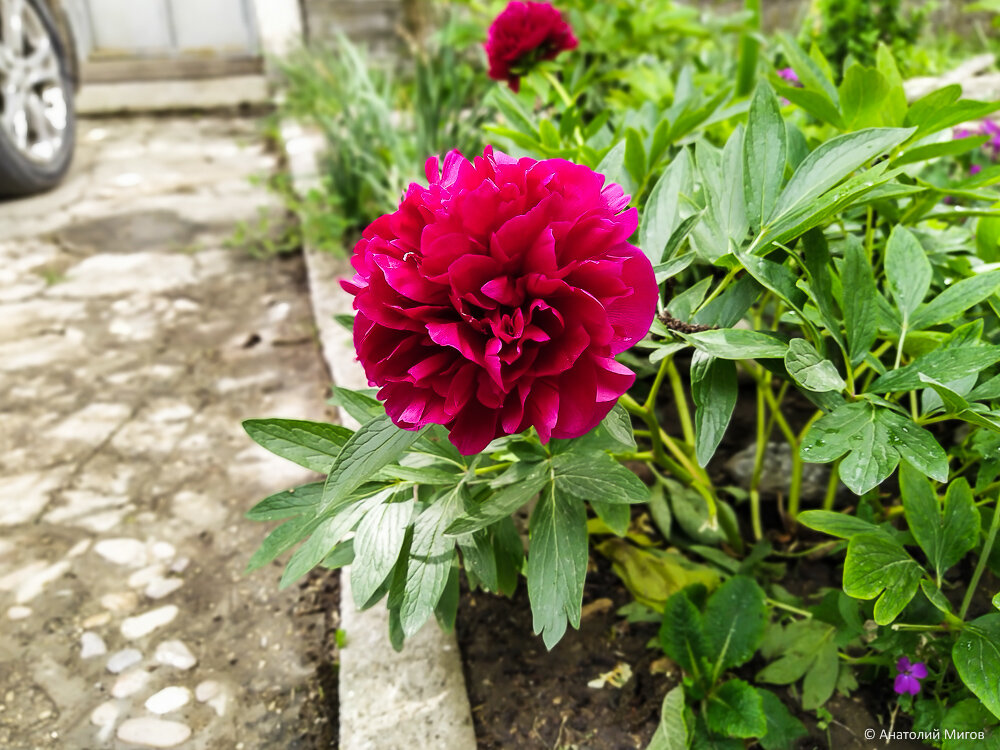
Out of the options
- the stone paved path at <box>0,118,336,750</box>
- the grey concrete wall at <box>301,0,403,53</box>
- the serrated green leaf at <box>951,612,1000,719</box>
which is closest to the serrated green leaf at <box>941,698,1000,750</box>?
the serrated green leaf at <box>951,612,1000,719</box>

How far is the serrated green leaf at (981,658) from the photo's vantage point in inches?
37.4

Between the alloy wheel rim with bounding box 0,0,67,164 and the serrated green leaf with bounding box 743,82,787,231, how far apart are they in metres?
4.18

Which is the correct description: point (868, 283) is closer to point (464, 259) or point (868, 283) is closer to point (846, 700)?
point (464, 259)

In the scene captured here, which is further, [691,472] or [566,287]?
[691,472]

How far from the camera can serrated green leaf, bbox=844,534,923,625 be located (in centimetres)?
99

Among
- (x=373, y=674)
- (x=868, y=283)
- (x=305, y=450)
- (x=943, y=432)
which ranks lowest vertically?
(x=373, y=674)

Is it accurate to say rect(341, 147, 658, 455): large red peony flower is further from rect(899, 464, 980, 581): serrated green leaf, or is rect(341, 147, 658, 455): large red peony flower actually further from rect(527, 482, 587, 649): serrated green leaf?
rect(899, 464, 980, 581): serrated green leaf

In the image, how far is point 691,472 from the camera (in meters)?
1.45

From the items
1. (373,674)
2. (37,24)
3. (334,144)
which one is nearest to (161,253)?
(334,144)

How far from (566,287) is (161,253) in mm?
3484

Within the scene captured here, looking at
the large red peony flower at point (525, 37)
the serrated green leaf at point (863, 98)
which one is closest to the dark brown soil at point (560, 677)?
the serrated green leaf at point (863, 98)

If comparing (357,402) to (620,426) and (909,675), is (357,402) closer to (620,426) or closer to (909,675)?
(620,426)

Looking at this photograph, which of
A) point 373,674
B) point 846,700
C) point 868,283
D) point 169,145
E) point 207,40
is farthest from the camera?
point 207,40

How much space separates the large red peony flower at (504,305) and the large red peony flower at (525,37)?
1391mm
